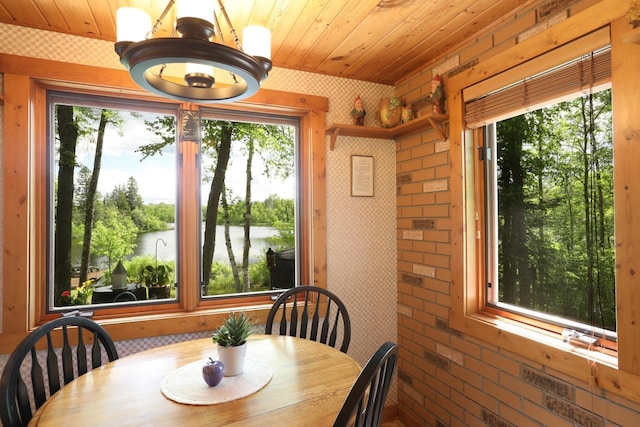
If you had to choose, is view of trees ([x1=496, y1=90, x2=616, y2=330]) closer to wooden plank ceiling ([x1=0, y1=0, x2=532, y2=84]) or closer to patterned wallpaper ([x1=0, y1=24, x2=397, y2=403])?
wooden plank ceiling ([x1=0, y1=0, x2=532, y2=84])

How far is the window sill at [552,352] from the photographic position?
140cm

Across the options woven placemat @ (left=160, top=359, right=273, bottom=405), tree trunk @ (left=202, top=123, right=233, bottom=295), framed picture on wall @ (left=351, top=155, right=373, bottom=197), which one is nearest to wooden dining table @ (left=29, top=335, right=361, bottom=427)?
woven placemat @ (left=160, top=359, right=273, bottom=405)

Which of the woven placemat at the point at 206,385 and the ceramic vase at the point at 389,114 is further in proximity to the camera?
the ceramic vase at the point at 389,114

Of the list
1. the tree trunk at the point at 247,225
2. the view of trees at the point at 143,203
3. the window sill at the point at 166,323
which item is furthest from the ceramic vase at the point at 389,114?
the window sill at the point at 166,323

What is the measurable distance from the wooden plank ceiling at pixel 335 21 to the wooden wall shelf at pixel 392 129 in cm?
44

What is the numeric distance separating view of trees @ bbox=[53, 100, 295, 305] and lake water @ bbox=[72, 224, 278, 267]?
0.09 feet

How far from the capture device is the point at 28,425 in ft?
3.69

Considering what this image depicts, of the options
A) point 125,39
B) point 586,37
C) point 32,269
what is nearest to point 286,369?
point 125,39

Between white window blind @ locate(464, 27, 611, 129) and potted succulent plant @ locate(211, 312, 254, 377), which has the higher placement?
white window blind @ locate(464, 27, 611, 129)

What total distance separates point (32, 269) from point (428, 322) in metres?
2.41

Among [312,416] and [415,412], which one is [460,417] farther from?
[312,416]

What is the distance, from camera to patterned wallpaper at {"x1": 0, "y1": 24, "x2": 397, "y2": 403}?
8.68 feet

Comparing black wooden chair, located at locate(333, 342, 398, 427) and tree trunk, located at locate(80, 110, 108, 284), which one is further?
tree trunk, located at locate(80, 110, 108, 284)

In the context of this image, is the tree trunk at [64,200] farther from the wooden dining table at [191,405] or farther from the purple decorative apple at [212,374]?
the purple decorative apple at [212,374]
